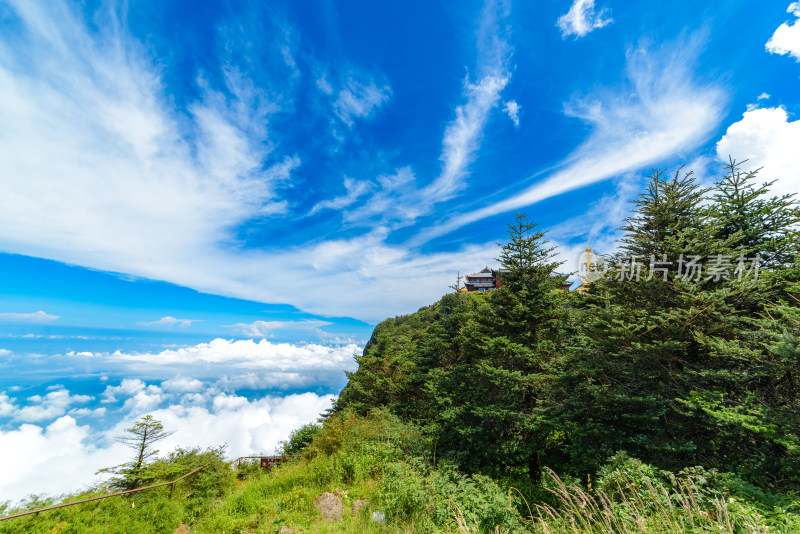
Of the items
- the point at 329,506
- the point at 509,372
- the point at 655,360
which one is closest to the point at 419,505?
the point at 329,506

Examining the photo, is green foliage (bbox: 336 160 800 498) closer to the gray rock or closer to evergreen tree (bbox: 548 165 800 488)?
evergreen tree (bbox: 548 165 800 488)

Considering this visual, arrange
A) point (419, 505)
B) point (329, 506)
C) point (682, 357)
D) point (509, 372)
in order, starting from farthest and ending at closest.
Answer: point (509, 372)
point (682, 357)
point (329, 506)
point (419, 505)

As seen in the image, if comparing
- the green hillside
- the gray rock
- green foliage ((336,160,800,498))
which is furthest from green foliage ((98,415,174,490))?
green foliage ((336,160,800,498))

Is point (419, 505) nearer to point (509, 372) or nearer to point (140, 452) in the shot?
point (509, 372)

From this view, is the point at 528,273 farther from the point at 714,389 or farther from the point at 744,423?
the point at 744,423

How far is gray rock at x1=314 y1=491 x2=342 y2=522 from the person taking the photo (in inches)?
280

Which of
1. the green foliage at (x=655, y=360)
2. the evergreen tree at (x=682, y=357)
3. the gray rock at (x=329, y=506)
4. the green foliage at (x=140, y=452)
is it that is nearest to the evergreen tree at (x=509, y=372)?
the green foliage at (x=655, y=360)

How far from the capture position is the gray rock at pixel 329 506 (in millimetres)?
7105

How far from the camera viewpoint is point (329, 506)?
7.43m

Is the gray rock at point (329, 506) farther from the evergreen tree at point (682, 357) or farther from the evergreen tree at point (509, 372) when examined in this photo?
the evergreen tree at point (682, 357)

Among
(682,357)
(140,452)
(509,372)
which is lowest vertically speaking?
(140,452)

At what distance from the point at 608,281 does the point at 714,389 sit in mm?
3865

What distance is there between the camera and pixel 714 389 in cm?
778

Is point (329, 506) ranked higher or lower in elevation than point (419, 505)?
lower
